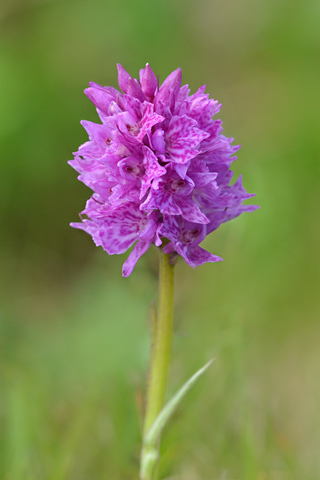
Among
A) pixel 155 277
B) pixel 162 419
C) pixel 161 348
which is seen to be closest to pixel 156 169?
pixel 161 348

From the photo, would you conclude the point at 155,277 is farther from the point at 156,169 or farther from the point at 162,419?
the point at 156,169

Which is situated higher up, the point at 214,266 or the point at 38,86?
the point at 38,86

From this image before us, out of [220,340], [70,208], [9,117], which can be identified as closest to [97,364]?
[220,340]

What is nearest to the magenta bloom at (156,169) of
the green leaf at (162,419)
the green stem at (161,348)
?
the green stem at (161,348)

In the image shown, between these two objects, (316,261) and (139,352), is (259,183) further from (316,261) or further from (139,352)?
(139,352)

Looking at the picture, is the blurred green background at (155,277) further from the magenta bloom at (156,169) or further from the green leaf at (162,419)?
the magenta bloom at (156,169)

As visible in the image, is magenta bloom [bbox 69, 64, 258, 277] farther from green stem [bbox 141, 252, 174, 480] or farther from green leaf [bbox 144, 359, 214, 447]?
green leaf [bbox 144, 359, 214, 447]
